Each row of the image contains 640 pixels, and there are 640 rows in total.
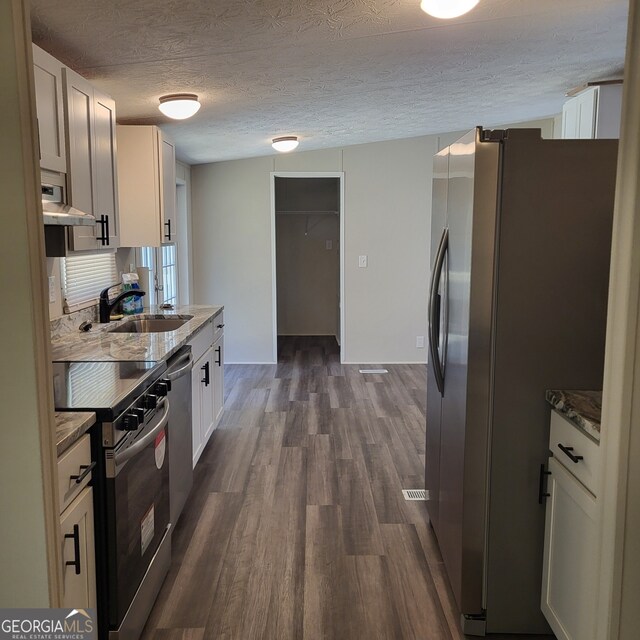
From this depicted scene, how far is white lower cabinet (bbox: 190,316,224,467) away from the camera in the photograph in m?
3.40

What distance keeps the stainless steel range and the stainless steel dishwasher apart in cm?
14

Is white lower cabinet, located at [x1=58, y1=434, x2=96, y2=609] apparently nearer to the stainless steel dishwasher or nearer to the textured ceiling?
the stainless steel dishwasher

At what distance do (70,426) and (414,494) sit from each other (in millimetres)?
2201

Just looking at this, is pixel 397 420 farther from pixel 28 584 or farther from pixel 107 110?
pixel 28 584

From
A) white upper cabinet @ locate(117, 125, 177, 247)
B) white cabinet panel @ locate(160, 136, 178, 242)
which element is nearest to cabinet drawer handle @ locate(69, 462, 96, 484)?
white upper cabinet @ locate(117, 125, 177, 247)

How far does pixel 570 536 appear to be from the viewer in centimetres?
182

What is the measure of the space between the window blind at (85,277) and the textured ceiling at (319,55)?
939 millimetres

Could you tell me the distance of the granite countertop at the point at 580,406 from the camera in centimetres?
169

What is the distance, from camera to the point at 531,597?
2.13m

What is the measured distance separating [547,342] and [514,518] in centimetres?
64

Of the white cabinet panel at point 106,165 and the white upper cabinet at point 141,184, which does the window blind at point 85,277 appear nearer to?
the white upper cabinet at point 141,184

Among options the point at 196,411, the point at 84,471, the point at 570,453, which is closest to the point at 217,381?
the point at 196,411

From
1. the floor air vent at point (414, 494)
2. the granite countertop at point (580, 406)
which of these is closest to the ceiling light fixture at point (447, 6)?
the granite countertop at point (580, 406)

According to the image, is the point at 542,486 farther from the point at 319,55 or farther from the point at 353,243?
the point at 353,243
